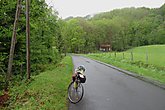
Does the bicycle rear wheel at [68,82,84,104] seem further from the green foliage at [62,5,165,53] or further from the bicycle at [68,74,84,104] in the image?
the green foliage at [62,5,165,53]

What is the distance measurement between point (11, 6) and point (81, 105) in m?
11.7

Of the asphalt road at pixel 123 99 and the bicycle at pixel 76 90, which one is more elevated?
the bicycle at pixel 76 90

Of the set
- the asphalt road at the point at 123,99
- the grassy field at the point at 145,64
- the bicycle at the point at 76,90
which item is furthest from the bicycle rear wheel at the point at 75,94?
the grassy field at the point at 145,64

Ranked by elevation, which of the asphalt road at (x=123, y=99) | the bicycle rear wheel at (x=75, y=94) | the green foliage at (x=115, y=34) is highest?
the green foliage at (x=115, y=34)

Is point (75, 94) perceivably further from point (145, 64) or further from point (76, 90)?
point (145, 64)

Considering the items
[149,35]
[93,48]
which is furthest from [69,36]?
[149,35]

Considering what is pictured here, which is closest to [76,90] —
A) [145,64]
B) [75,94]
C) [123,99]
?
[75,94]

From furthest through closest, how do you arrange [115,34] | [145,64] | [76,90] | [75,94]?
[115,34]
[145,64]
[76,90]
[75,94]

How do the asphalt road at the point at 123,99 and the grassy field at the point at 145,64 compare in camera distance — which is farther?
the grassy field at the point at 145,64

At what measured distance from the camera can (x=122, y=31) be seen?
11256cm

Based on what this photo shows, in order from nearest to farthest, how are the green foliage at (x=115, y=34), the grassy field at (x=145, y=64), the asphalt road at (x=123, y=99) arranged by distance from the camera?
the asphalt road at (x=123, y=99) → the grassy field at (x=145, y=64) → the green foliage at (x=115, y=34)

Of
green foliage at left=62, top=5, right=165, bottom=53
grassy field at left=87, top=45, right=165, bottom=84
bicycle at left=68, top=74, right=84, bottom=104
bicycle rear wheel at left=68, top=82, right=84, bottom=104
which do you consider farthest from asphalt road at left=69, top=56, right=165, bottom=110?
green foliage at left=62, top=5, right=165, bottom=53

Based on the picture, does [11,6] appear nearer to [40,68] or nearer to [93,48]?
[40,68]

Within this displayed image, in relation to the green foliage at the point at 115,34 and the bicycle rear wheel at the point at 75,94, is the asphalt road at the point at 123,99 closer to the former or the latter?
the bicycle rear wheel at the point at 75,94
